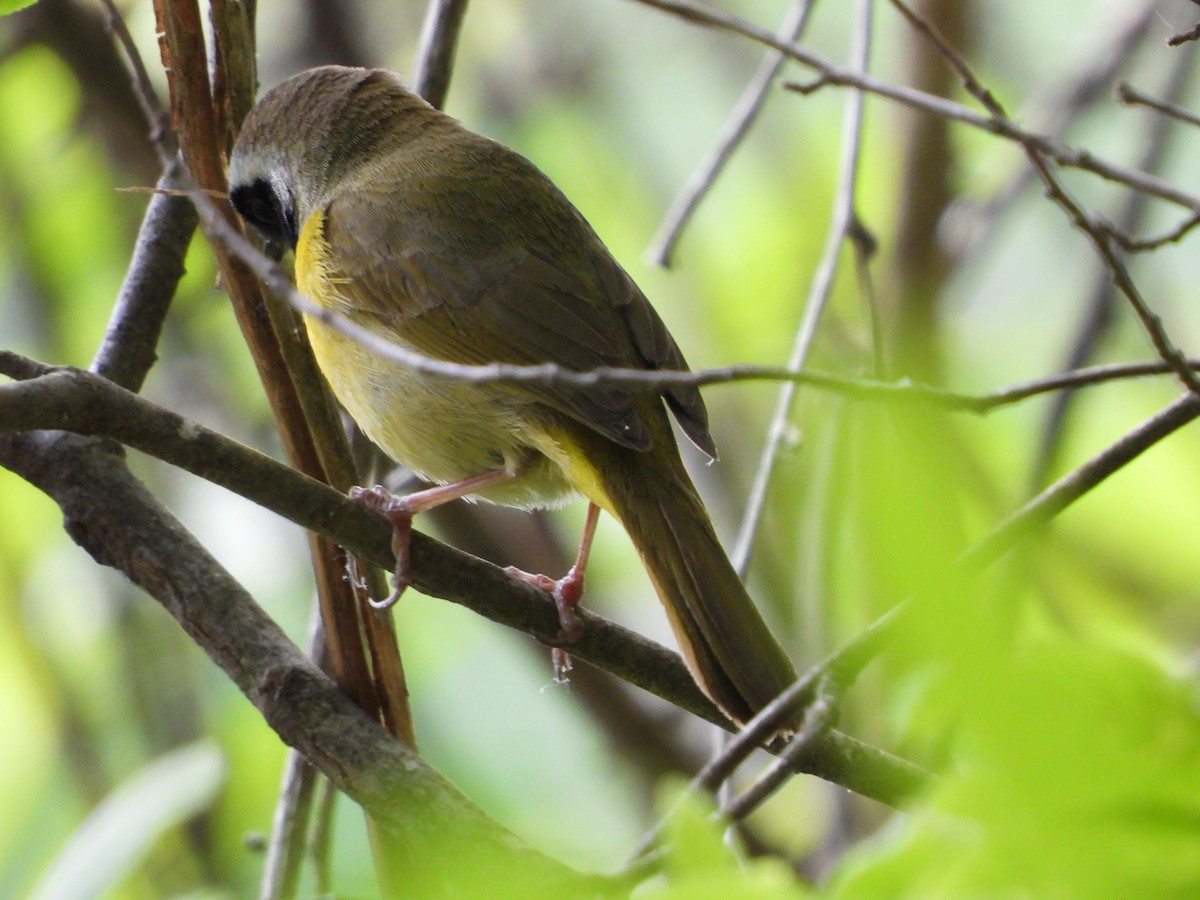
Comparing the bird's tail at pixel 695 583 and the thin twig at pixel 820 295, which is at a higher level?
the thin twig at pixel 820 295

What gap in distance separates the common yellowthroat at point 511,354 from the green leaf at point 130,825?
2.22 feet

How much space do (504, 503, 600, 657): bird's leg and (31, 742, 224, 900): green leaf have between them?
720 millimetres

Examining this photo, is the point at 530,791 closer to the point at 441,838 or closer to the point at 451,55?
the point at 451,55

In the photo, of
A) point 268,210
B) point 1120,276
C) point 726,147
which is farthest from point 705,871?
point 268,210

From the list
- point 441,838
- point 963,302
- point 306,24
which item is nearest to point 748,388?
point 963,302

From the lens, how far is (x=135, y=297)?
259 cm

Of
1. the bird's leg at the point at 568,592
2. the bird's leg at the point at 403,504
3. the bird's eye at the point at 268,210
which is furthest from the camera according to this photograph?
the bird's eye at the point at 268,210

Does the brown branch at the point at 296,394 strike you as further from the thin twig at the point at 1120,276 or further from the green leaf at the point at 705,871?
the green leaf at the point at 705,871

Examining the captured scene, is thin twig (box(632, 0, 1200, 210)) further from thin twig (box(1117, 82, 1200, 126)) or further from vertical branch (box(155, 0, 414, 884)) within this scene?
vertical branch (box(155, 0, 414, 884))

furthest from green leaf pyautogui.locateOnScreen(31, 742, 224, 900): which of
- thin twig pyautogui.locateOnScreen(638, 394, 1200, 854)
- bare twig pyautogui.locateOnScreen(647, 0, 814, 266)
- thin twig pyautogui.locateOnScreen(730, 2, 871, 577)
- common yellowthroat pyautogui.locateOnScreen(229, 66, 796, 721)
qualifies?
bare twig pyautogui.locateOnScreen(647, 0, 814, 266)

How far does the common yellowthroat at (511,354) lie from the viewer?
2.47 m

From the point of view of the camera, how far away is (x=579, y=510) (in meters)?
5.59

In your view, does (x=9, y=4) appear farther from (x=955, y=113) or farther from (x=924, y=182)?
(x=924, y=182)

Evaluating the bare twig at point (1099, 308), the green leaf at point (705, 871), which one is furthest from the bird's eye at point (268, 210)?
the green leaf at point (705, 871)
